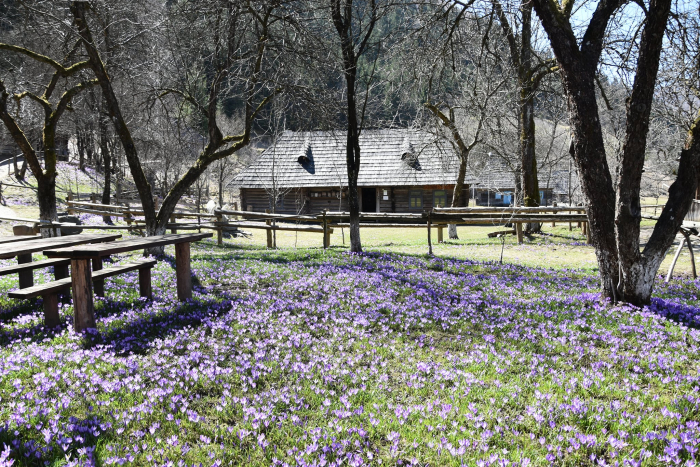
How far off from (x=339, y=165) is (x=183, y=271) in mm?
27037

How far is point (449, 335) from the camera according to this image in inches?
206

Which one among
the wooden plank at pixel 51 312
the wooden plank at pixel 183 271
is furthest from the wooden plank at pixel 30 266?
the wooden plank at pixel 183 271

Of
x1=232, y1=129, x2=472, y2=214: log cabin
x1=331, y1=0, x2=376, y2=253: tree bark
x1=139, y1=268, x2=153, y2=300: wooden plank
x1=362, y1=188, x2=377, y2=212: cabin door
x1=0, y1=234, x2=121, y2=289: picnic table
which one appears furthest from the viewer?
x1=362, y1=188, x2=377, y2=212: cabin door

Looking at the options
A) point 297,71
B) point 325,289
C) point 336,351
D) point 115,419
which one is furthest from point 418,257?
point 115,419

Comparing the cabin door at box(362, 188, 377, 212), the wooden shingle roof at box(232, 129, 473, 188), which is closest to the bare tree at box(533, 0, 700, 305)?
the wooden shingle roof at box(232, 129, 473, 188)

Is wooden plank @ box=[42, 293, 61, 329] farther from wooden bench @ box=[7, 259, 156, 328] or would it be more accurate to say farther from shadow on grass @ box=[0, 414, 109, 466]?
shadow on grass @ box=[0, 414, 109, 466]

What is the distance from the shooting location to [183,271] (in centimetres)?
636

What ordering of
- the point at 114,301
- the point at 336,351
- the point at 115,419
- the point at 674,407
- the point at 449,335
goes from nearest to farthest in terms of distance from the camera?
the point at 115,419 < the point at 674,407 < the point at 336,351 < the point at 449,335 < the point at 114,301

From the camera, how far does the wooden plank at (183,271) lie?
20.6ft

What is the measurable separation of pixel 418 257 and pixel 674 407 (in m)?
7.57

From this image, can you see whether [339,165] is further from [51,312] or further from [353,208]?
[51,312]

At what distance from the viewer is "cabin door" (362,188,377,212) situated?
3506 centimetres

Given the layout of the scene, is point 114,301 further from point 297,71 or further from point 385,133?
point 385,133

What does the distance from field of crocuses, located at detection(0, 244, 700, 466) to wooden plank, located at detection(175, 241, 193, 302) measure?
0.80ft
